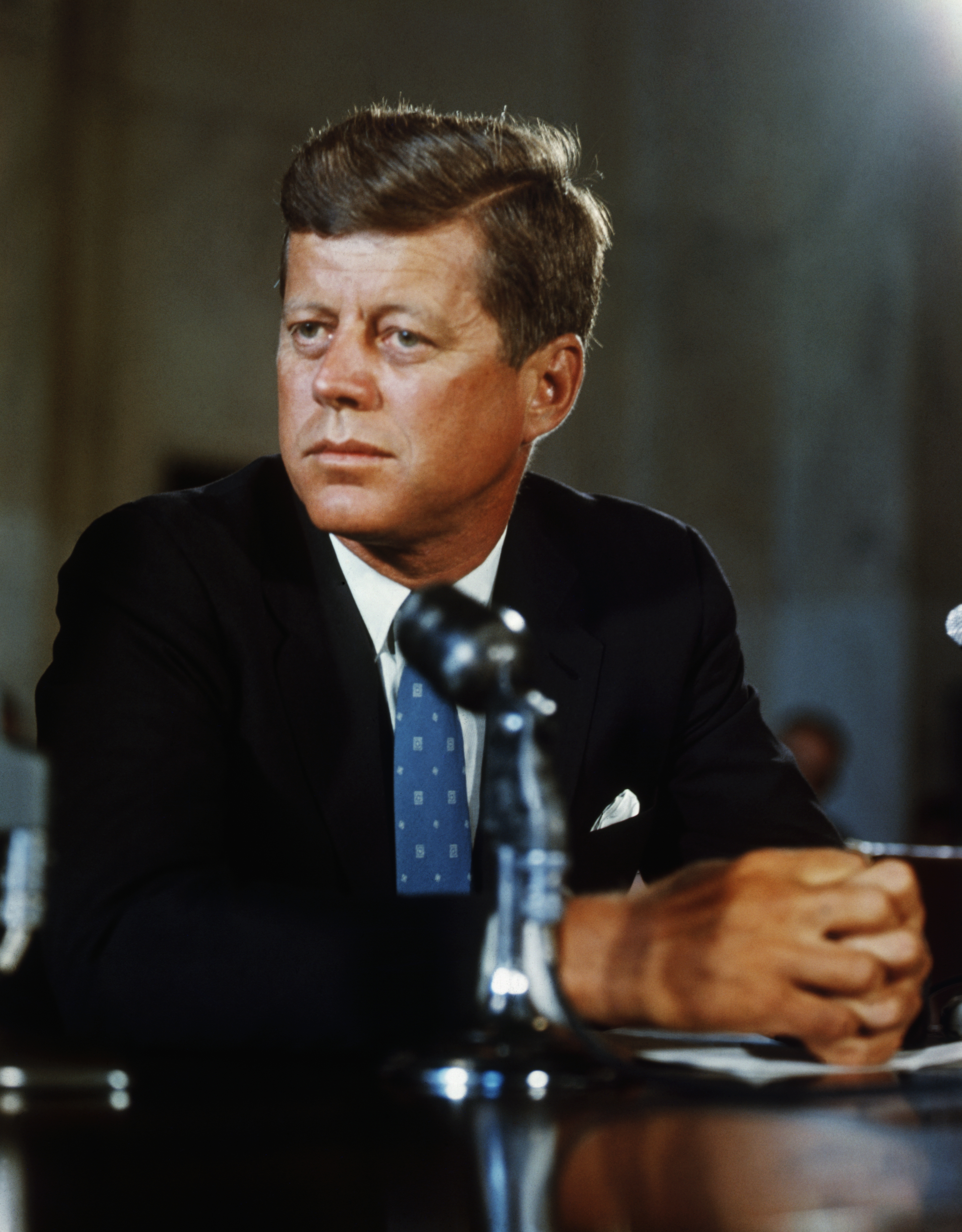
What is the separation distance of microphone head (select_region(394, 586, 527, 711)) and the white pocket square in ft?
2.42

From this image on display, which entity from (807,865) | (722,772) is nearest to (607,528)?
(722,772)

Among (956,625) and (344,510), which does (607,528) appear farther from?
(956,625)

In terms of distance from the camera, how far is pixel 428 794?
4.85 ft

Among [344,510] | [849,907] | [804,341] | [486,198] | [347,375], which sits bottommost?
[849,907]

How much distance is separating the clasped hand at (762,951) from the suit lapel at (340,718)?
44 centimetres

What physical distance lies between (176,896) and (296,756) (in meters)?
0.31

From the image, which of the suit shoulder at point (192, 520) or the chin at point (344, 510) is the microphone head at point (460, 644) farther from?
the suit shoulder at point (192, 520)

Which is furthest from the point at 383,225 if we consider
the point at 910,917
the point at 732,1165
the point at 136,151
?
the point at 136,151

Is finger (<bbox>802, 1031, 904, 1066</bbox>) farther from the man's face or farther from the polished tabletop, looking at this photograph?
the man's face

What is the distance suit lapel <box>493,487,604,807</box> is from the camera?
157 cm

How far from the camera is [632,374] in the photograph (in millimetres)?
6301

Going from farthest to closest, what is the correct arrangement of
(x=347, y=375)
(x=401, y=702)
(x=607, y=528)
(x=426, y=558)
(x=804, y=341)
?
1. (x=804, y=341)
2. (x=607, y=528)
3. (x=426, y=558)
4. (x=401, y=702)
5. (x=347, y=375)

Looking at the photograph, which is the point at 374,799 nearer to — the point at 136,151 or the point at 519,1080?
the point at 519,1080

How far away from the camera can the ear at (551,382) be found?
1.64 metres
